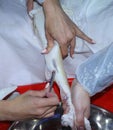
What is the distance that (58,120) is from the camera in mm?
1172

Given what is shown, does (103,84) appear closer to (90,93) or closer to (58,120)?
(90,93)

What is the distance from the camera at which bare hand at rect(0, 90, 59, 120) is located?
101 cm

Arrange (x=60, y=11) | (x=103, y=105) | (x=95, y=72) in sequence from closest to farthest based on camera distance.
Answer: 1. (x=95, y=72)
2. (x=60, y=11)
3. (x=103, y=105)

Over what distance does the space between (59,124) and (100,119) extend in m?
0.15

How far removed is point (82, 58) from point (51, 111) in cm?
24

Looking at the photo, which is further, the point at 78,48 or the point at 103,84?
the point at 78,48

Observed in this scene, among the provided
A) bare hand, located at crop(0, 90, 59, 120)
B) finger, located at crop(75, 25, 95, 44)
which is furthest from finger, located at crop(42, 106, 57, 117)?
finger, located at crop(75, 25, 95, 44)

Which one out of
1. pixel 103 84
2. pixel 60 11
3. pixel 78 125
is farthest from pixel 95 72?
pixel 60 11

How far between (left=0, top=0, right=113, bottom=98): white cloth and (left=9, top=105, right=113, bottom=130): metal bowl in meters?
0.14

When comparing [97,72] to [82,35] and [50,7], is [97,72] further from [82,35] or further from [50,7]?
[50,7]

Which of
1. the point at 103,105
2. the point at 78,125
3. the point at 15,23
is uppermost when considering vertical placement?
the point at 15,23

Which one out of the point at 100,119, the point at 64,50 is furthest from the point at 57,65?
the point at 100,119

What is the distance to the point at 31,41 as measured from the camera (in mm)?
1183

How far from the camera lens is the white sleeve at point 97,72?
992 mm
